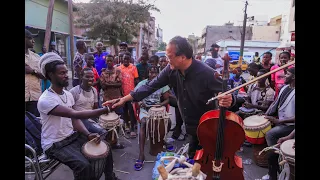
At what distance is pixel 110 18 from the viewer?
628 inches

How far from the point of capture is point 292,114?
10.5 ft

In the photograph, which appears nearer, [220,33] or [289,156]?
[289,156]

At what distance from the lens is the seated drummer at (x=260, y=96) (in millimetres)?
4211

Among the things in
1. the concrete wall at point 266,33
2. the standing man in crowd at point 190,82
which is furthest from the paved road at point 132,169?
the concrete wall at point 266,33

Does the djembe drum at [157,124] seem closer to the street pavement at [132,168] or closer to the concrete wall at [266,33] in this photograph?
the street pavement at [132,168]

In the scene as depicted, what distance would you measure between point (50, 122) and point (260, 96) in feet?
12.1

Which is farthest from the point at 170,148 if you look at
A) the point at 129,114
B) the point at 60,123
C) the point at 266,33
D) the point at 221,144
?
the point at 266,33

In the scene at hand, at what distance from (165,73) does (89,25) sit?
15407 mm

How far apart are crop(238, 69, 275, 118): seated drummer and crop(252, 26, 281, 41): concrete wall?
40.1m

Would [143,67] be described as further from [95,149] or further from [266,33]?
[266,33]

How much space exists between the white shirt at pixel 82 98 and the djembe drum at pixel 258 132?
2760 mm
